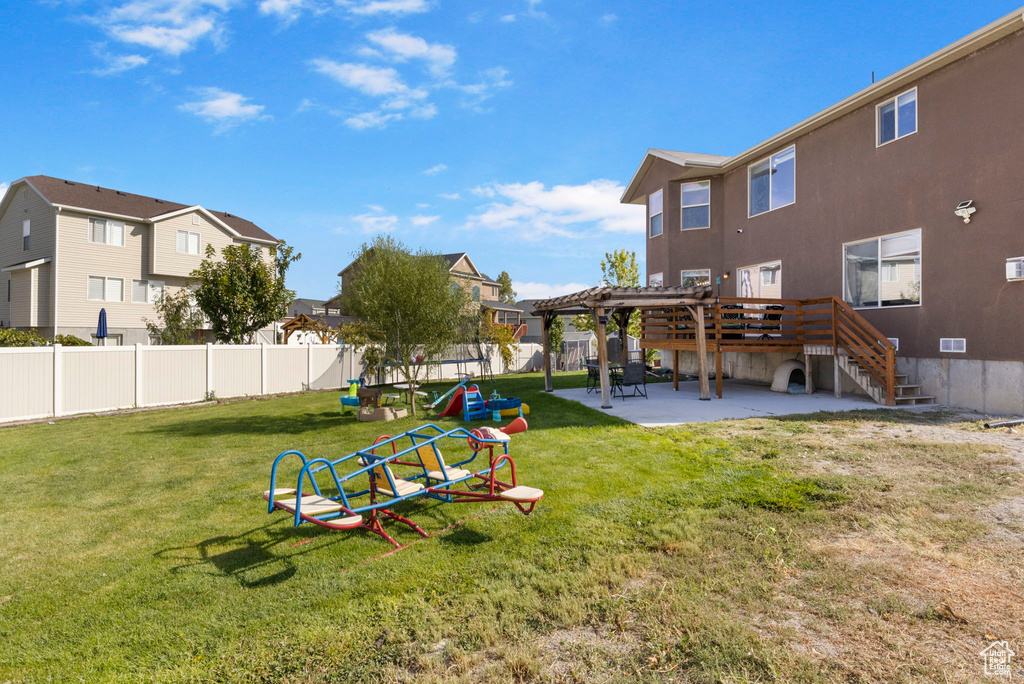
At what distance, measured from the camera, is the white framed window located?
2017 cm

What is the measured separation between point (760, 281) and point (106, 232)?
1127 inches

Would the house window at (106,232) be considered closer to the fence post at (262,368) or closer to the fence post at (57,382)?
the fence post at (262,368)

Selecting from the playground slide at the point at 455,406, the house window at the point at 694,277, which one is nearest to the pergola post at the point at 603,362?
the playground slide at the point at 455,406

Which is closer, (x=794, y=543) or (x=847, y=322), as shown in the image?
(x=794, y=543)

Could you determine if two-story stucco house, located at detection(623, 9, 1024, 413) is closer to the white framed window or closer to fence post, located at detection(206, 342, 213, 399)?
the white framed window

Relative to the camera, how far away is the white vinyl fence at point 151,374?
13.1m

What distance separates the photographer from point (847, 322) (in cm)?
1298

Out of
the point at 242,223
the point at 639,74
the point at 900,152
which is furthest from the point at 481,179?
the point at 242,223

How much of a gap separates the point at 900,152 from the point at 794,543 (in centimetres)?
1236

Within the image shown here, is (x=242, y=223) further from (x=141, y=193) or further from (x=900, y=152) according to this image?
(x=900, y=152)

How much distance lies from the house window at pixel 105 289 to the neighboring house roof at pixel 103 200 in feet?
10.3

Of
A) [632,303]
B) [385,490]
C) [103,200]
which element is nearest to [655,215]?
[632,303]

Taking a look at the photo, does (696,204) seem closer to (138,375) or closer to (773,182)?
(773,182)

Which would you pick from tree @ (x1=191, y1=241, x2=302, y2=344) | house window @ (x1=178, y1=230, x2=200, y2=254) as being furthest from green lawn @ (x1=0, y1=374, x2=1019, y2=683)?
house window @ (x1=178, y1=230, x2=200, y2=254)
